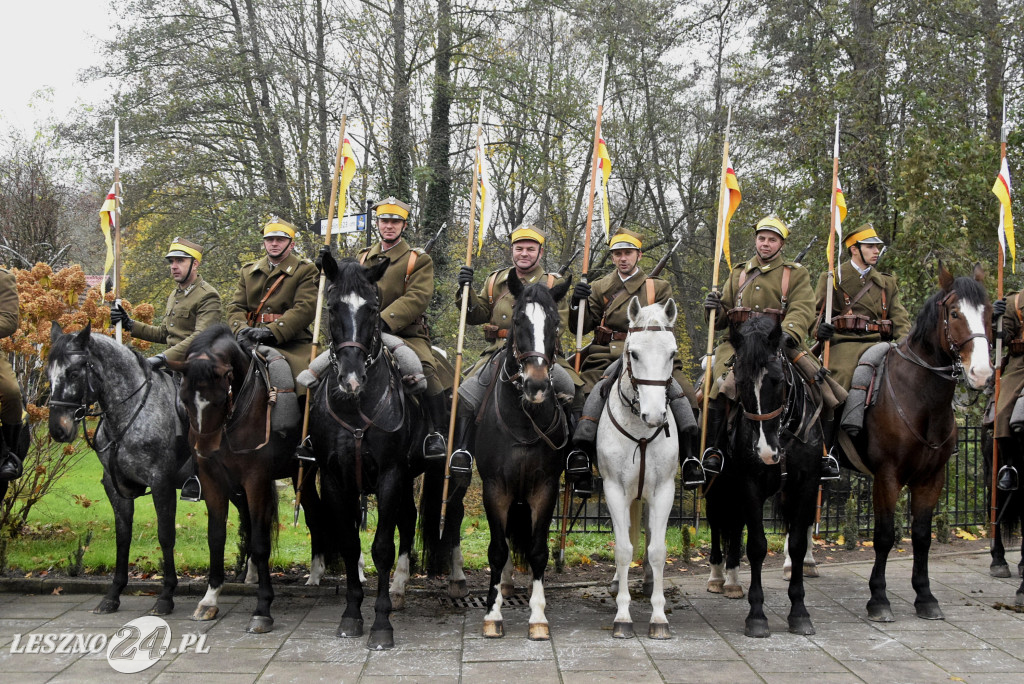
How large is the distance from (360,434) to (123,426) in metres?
2.19

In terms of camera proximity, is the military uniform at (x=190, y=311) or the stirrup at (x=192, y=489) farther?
the military uniform at (x=190, y=311)

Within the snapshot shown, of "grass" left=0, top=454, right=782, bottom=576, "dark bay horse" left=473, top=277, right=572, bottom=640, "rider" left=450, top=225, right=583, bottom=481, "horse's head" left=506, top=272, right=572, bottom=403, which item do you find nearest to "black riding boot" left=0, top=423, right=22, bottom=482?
"grass" left=0, top=454, right=782, bottom=576

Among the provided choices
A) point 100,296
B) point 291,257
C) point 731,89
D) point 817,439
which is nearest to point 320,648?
point 291,257

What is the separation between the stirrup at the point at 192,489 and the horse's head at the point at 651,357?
3.53 m

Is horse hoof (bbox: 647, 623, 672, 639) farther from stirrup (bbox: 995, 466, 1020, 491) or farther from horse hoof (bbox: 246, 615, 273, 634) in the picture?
stirrup (bbox: 995, 466, 1020, 491)

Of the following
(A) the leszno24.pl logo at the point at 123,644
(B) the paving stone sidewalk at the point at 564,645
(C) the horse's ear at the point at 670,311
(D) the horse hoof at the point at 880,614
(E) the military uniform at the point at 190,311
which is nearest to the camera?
(B) the paving stone sidewalk at the point at 564,645

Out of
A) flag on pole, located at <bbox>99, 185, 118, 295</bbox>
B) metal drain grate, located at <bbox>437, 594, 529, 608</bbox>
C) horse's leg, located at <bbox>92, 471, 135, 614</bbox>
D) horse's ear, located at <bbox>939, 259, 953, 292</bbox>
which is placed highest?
flag on pole, located at <bbox>99, 185, 118, 295</bbox>

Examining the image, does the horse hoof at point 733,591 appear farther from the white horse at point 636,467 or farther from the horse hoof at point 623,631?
the horse hoof at point 623,631

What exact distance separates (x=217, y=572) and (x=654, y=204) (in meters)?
15.8

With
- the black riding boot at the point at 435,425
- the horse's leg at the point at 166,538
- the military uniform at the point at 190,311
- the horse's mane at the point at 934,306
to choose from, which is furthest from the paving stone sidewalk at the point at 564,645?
the military uniform at the point at 190,311

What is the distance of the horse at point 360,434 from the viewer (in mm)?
6129

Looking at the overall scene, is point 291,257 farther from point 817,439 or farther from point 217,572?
point 817,439

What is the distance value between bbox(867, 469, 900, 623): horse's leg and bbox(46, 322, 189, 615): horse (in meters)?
5.60

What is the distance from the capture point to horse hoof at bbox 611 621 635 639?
6258 millimetres
